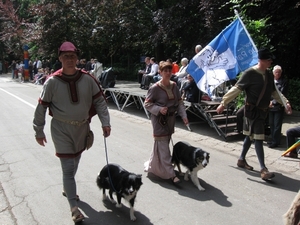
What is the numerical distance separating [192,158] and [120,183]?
4.26 ft

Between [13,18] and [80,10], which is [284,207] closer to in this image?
[80,10]

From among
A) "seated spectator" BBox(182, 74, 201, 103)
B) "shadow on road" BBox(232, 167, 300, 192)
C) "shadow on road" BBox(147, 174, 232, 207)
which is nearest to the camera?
"shadow on road" BBox(147, 174, 232, 207)

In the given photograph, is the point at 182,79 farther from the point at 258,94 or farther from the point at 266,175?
the point at 266,175

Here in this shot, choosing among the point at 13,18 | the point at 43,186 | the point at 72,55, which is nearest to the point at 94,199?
the point at 43,186

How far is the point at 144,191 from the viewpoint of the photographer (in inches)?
185

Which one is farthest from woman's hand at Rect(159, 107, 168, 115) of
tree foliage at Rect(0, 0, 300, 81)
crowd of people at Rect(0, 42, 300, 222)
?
tree foliage at Rect(0, 0, 300, 81)

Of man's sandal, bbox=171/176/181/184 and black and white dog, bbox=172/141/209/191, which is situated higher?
black and white dog, bbox=172/141/209/191

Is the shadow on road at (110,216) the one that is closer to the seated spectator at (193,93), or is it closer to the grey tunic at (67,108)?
the grey tunic at (67,108)

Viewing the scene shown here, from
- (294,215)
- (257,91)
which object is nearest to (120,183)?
(294,215)

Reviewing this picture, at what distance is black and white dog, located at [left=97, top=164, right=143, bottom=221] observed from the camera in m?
3.80

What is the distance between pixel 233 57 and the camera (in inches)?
273

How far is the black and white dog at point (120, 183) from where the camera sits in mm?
3803

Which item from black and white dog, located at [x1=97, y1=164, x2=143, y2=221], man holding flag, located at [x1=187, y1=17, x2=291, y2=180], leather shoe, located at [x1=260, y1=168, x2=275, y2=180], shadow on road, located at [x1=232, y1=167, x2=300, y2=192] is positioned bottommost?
shadow on road, located at [x1=232, y1=167, x2=300, y2=192]

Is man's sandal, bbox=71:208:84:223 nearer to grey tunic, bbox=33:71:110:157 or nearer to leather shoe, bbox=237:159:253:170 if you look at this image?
grey tunic, bbox=33:71:110:157
